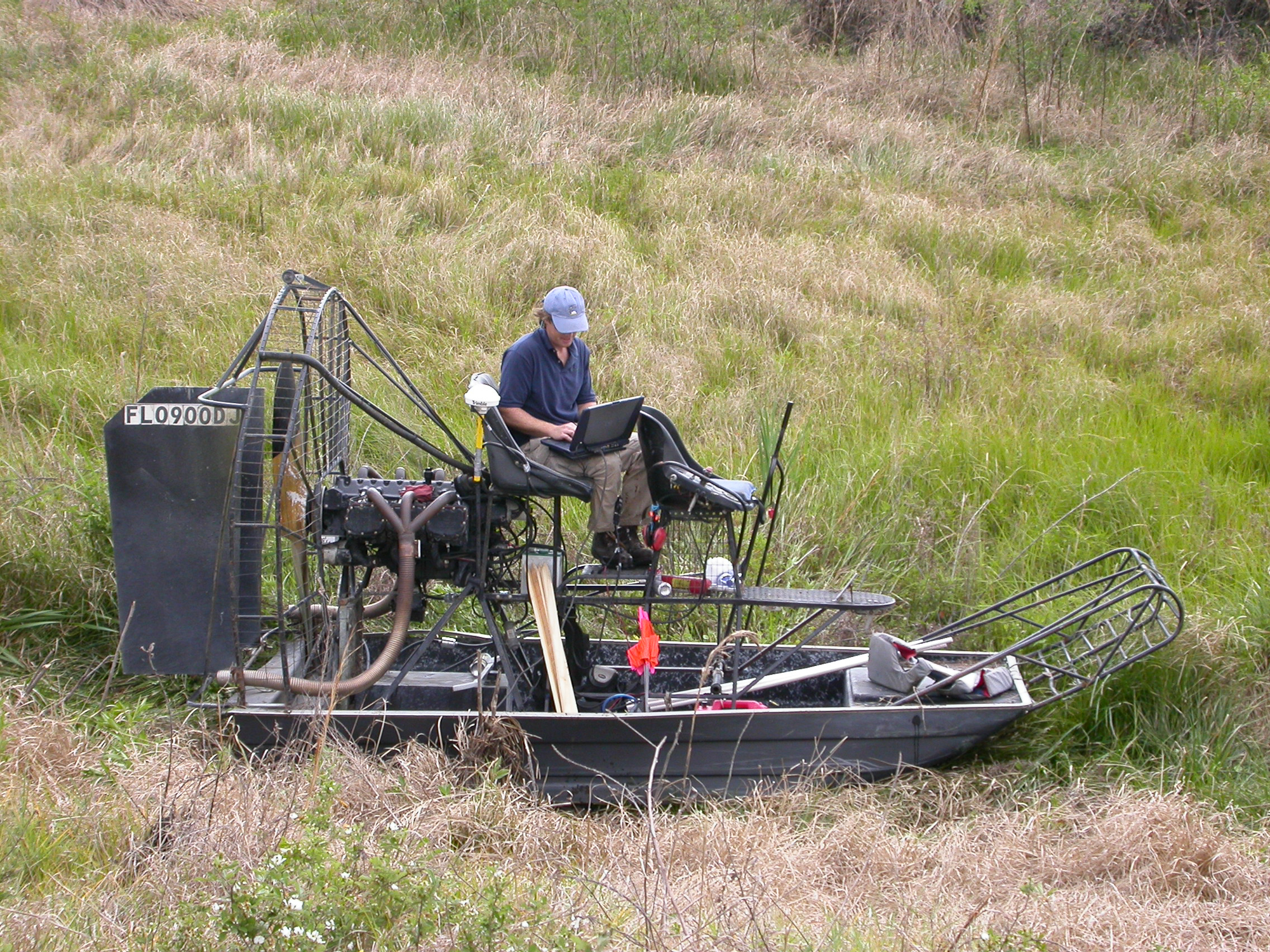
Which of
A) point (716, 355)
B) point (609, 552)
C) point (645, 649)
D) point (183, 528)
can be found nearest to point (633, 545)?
Result: point (609, 552)

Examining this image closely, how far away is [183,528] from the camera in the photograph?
14.5ft

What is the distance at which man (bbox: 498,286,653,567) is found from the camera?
4.64 m

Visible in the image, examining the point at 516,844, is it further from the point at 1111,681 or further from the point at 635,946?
the point at 1111,681

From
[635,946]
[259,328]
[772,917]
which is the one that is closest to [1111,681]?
[772,917]

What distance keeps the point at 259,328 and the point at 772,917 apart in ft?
9.59

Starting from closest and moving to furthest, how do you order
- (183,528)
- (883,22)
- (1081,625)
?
(183,528), (1081,625), (883,22)

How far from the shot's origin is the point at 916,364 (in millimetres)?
8055

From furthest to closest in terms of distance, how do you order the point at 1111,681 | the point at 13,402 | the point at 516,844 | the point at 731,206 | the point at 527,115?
the point at 527,115 < the point at 731,206 < the point at 13,402 < the point at 1111,681 < the point at 516,844

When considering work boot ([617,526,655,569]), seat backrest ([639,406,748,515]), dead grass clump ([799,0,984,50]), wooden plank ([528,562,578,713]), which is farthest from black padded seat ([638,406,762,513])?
dead grass clump ([799,0,984,50])

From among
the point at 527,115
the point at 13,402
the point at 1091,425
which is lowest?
the point at 13,402

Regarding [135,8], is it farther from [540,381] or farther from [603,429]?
[603,429]

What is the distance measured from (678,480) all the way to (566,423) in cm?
81

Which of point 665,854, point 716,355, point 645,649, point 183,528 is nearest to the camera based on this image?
point 665,854

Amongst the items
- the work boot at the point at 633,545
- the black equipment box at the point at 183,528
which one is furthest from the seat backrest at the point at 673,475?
the black equipment box at the point at 183,528
